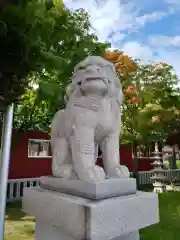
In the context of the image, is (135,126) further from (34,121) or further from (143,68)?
(34,121)

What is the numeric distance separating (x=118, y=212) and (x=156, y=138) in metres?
6.36

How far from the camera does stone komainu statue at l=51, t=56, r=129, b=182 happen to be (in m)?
1.40

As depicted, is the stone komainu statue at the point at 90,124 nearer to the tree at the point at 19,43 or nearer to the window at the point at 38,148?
the tree at the point at 19,43

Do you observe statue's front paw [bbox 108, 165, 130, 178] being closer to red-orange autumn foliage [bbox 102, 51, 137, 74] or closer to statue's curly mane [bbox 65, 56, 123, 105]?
statue's curly mane [bbox 65, 56, 123, 105]

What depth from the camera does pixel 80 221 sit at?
1.10 metres

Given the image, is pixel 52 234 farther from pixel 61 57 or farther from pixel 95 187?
pixel 61 57

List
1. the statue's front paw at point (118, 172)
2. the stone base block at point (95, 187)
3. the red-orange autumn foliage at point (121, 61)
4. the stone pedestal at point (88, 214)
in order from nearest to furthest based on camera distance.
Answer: the stone pedestal at point (88, 214) → the stone base block at point (95, 187) → the statue's front paw at point (118, 172) → the red-orange autumn foliage at point (121, 61)

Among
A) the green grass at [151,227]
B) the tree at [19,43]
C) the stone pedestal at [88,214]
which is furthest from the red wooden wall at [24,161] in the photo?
the stone pedestal at [88,214]

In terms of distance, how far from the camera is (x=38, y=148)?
6.44 metres

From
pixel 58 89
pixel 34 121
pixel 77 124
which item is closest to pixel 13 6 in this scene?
pixel 77 124

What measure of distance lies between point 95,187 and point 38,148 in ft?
17.9

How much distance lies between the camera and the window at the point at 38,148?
6.23m

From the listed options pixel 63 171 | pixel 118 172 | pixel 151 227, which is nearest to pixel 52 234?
pixel 63 171

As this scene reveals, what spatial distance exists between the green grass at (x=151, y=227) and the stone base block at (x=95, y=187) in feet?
5.64
